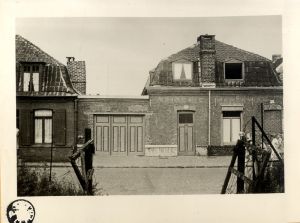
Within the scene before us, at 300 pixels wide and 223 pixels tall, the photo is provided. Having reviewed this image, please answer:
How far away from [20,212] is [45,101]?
492 millimetres

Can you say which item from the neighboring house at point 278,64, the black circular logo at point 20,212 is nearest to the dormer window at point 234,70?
the neighboring house at point 278,64

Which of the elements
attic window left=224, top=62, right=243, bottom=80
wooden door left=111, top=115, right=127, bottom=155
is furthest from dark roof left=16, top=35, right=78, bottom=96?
attic window left=224, top=62, right=243, bottom=80

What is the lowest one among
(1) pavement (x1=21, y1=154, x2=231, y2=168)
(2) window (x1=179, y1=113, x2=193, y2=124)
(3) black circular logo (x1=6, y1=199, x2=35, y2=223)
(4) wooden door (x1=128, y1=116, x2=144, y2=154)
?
(3) black circular logo (x1=6, y1=199, x2=35, y2=223)

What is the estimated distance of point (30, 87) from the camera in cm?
199

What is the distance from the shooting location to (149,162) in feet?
6.54

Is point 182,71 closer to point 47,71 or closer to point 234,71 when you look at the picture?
point 234,71

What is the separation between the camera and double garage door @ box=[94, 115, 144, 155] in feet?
6.61

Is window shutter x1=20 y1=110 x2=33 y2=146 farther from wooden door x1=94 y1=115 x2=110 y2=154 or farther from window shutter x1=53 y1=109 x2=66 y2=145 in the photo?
wooden door x1=94 y1=115 x2=110 y2=154

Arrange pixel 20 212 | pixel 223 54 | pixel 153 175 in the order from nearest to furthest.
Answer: pixel 20 212 < pixel 153 175 < pixel 223 54

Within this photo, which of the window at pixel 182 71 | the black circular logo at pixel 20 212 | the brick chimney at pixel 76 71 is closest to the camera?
the black circular logo at pixel 20 212

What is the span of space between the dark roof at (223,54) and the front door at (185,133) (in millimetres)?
254

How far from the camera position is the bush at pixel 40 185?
192cm

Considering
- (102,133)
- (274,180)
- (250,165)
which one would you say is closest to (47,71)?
(102,133)

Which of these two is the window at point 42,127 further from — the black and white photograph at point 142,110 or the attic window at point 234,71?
the attic window at point 234,71
